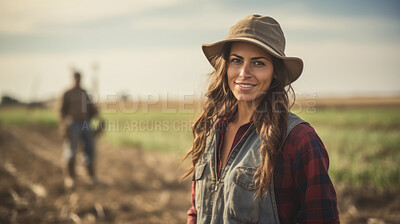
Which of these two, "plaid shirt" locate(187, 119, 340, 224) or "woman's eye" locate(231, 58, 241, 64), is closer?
"plaid shirt" locate(187, 119, 340, 224)

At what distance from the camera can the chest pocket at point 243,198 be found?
4.98 feet

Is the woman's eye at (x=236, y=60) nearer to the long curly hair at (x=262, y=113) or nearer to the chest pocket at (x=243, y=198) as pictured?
the long curly hair at (x=262, y=113)

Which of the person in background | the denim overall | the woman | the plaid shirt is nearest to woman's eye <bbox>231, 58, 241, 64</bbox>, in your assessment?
the woman

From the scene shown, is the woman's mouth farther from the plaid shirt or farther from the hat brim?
the plaid shirt

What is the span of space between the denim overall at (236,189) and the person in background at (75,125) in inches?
208

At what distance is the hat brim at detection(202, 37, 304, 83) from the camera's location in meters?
1.58

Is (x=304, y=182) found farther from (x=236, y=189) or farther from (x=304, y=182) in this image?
(x=236, y=189)

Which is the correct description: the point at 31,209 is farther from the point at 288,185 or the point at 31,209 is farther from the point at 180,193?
the point at 288,185

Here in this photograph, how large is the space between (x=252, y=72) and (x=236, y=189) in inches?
26.0

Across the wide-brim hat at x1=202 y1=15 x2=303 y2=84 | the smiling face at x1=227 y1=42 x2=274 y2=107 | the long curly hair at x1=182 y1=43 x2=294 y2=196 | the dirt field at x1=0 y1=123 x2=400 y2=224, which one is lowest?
the dirt field at x1=0 y1=123 x2=400 y2=224

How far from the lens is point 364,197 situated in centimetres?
565

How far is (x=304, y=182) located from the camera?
1467mm

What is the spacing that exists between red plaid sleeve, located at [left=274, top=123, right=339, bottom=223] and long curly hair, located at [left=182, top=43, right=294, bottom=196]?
0.06m

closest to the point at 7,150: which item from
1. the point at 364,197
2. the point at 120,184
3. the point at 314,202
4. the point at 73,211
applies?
the point at 120,184
